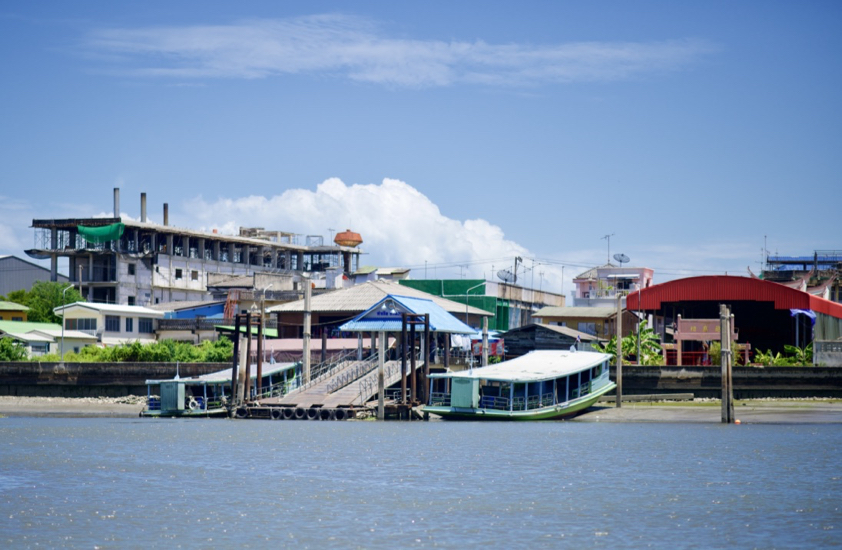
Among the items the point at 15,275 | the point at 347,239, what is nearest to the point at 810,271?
the point at 347,239

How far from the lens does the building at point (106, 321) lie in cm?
9462

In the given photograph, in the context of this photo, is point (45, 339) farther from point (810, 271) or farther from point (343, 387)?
point (810, 271)

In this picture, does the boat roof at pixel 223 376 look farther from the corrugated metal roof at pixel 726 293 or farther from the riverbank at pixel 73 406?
the corrugated metal roof at pixel 726 293

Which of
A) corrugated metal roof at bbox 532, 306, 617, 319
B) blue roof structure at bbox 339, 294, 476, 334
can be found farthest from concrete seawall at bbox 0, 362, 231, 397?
corrugated metal roof at bbox 532, 306, 617, 319

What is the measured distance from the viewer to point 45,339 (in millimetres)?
93312

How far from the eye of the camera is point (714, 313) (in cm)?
8225

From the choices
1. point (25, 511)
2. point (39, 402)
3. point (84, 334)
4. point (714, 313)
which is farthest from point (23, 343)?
point (25, 511)

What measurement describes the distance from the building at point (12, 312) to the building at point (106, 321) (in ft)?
52.5

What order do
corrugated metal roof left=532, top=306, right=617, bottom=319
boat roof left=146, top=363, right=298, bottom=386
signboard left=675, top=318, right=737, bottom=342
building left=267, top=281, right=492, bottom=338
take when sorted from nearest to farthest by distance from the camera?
boat roof left=146, top=363, right=298, bottom=386 → signboard left=675, top=318, right=737, bottom=342 → building left=267, top=281, right=492, bottom=338 → corrugated metal roof left=532, top=306, right=617, bottom=319

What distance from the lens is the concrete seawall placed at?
251ft

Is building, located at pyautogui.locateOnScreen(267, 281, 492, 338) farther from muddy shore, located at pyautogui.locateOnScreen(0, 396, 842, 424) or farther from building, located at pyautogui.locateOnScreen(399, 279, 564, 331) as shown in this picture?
building, located at pyautogui.locateOnScreen(399, 279, 564, 331)

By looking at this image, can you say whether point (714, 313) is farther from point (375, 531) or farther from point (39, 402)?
point (375, 531)

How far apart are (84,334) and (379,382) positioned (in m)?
42.5

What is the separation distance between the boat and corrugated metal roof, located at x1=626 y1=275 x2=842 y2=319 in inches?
1113
